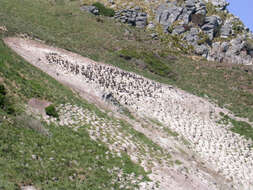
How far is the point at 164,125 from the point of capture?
30141 millimetres

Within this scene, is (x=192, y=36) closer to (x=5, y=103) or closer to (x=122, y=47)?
(x=122, y=47)

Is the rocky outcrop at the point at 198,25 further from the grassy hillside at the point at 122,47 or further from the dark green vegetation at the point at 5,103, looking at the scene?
the dark green vegetation at the point at 5,103

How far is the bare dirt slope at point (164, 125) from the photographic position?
2092 centimetres

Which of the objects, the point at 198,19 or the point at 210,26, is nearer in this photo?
the point at 210,26

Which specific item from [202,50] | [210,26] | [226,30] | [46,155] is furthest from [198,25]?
[46,155]

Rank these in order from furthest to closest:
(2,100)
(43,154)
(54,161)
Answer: (2,100), (43,154), (54,161)

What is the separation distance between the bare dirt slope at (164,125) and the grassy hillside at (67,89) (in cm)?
246

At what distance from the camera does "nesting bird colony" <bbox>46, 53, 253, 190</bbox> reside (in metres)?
26.2

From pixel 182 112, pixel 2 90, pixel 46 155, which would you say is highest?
pixel 2 90

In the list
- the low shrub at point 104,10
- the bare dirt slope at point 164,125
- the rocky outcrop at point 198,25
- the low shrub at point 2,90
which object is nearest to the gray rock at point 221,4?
the rocky outcrop at point 198,25

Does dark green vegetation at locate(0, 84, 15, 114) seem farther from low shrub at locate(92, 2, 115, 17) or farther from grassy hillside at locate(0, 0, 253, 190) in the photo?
low shrub at locate(92, 2, 115, 17)

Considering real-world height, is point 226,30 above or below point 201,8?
below

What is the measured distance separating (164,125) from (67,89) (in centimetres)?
1086

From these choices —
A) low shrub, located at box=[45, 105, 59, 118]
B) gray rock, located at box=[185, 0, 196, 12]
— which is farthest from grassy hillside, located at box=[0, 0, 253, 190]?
gray rock, located at box=[185, 0, 196, 12]
